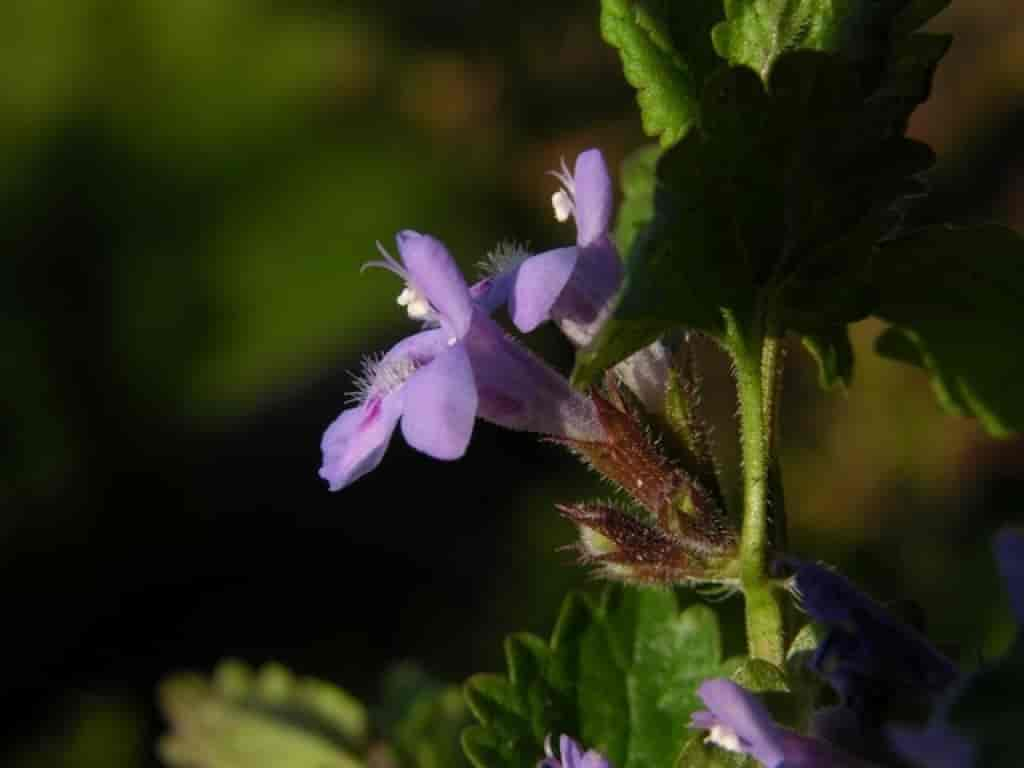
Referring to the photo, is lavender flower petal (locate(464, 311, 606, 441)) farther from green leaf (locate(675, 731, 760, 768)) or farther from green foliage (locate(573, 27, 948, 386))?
green leaf (locate(675, 731, 760, 768))

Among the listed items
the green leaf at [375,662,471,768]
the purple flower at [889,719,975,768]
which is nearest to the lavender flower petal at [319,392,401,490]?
the purple flower at [889,719,975,768]

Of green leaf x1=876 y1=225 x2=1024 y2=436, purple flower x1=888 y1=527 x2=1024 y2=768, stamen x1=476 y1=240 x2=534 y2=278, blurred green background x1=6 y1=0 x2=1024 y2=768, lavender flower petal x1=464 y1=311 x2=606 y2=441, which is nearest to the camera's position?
purple flower x1=888 y1=527 x2=1024 y2=768

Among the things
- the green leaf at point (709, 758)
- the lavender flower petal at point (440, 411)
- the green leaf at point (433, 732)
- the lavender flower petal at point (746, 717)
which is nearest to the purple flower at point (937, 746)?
the lavender flower petal at point (746, 717)

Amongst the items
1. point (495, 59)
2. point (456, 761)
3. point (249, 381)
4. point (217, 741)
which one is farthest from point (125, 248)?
point (456, 761)

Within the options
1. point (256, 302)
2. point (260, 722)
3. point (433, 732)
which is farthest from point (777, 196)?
point (256, 302)

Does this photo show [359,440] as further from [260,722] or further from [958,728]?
[260,722]
